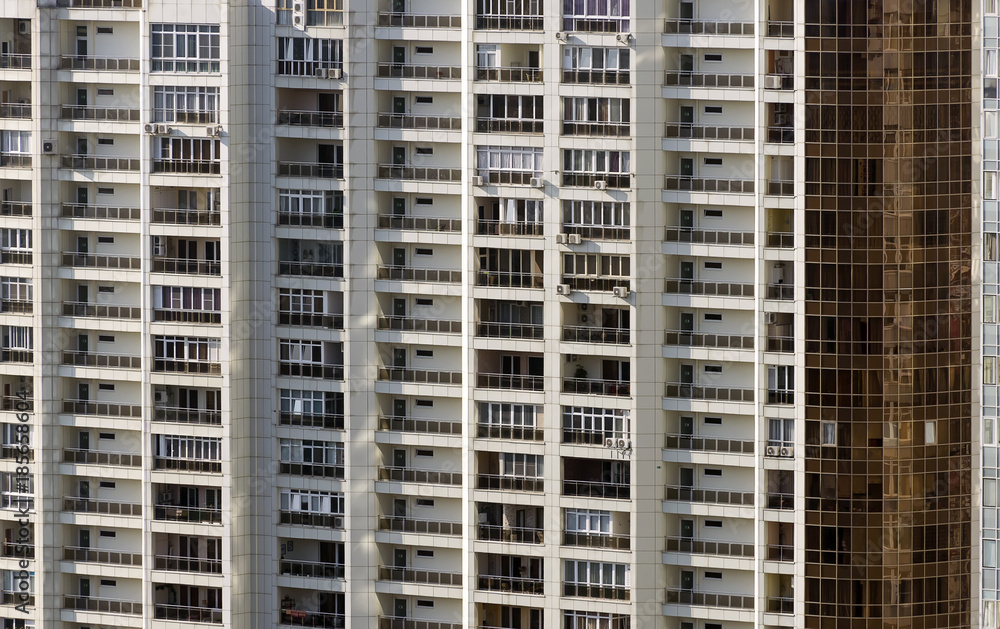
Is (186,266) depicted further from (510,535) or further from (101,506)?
(510,535)

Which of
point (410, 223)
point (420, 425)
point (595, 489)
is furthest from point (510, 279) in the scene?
point (595, 489)

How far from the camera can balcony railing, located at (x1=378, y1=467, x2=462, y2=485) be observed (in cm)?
7638

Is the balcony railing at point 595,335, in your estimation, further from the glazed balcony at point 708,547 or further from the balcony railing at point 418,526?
the balcony railing at point 418,526

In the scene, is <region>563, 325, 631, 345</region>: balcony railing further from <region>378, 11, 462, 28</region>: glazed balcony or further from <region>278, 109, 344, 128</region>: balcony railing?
<region>378, 11, 462, 28</region>: glazed balcony

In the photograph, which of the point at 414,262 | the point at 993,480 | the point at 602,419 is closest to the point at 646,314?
the point at 602,419

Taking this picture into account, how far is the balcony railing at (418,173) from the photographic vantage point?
76.1 meters

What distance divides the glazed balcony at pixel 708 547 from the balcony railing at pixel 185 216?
75.0ft

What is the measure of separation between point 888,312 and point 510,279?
49.4ft

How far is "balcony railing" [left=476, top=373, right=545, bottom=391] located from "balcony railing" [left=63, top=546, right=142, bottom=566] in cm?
1688

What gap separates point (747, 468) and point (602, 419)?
20.0ft

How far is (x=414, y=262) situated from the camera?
3027 inches

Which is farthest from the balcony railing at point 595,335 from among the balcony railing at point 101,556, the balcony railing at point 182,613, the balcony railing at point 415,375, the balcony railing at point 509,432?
the balcony railing at point 101,556

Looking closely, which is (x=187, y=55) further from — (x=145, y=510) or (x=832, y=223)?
(x=832, y=223)

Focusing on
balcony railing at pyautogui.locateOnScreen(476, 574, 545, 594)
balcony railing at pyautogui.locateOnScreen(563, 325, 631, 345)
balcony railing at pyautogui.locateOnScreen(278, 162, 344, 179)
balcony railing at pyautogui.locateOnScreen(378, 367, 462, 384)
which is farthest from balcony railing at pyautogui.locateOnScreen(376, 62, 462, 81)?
balcony railing at pyautogui.locateOnScreen(476, 574, 545, 594)
